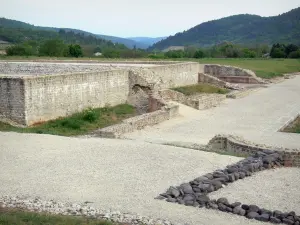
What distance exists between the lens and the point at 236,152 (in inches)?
548

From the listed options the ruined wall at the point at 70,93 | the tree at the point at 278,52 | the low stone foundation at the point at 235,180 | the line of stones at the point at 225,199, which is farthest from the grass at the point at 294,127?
the tree at the point at 278,52

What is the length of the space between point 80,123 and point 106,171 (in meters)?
6.90

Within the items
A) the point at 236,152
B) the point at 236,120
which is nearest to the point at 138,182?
the point at 236,152

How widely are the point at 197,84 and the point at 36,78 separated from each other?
17.3 meters

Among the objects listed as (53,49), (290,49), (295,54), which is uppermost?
(290,49)

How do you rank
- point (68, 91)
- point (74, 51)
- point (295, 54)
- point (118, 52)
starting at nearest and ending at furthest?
point (68, 91) < point (74, 51) < point (118, 52) < point (295, 54)

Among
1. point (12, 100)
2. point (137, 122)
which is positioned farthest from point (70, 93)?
point (137, 122)

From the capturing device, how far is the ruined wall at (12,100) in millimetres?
16297

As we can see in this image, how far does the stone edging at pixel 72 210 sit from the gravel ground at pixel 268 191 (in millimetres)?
2154

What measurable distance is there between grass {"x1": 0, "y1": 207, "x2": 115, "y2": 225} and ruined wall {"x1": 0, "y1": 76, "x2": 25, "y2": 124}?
8.66 meters

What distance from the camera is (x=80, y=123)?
17.5 meters

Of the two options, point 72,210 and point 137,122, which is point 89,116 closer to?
point 137,122

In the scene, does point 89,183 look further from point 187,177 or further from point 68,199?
point 187,177

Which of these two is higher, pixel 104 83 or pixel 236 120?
pixel 104 83
